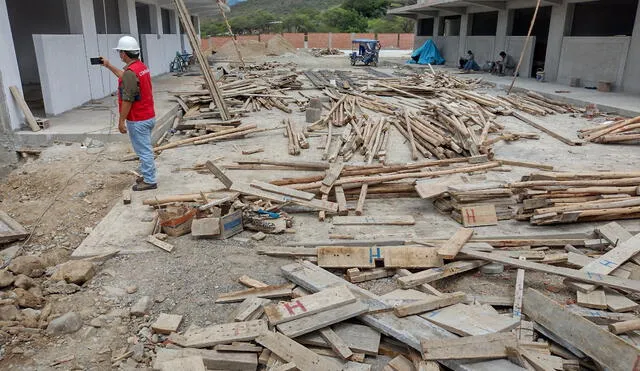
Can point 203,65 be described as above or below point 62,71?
above

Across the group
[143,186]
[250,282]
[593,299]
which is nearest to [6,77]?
[143,186]

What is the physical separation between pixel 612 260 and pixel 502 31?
2236cm

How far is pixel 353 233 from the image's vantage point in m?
5.67

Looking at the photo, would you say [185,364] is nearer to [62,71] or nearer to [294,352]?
[294,352]

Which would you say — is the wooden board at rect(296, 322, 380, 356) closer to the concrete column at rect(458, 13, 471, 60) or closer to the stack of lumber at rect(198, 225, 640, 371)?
the stack of lumber at rect(198, 225, 640, 371)

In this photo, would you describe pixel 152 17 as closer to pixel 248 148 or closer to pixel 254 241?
pixel 248 148

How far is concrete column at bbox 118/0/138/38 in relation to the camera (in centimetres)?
1728

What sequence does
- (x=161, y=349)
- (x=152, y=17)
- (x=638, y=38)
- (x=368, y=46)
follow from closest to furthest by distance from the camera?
(x=161, y=349), (x=638, y=38), (x=152, y=17), (x=368, y=46)

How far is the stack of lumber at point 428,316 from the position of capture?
3283 millimetres

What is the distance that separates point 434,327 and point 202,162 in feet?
18.8

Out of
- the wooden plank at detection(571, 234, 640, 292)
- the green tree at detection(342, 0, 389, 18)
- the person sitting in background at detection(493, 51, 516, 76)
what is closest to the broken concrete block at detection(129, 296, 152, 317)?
the wooden plank at detection(571, 234, 640, 292)

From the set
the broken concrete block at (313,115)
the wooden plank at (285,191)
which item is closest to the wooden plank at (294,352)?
the wooden plank at (285,191)

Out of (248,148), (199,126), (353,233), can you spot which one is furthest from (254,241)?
(199,126)

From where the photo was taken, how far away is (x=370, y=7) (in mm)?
76062
